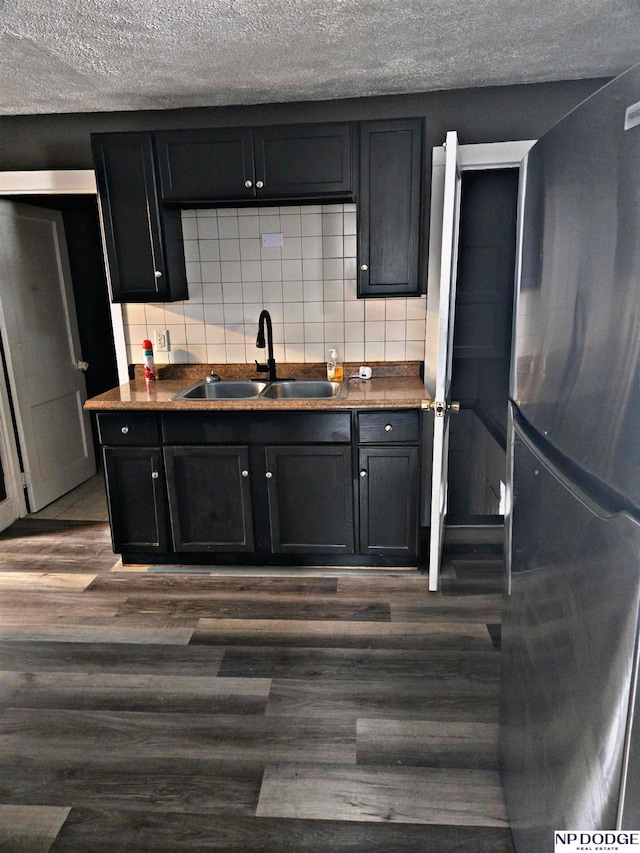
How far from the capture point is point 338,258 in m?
3.15

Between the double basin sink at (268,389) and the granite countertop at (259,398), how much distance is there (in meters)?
0.09

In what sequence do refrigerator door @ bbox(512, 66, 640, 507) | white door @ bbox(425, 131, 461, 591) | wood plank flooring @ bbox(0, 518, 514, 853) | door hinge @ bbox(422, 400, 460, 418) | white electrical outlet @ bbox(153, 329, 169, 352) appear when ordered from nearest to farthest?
refrigerator door @ bbox(512, 66, 640, 507) → wood plank flooring @ bbox(0, 518, 514, 853) → white door @ bbox(425, 131, 461, 591) → door hinge @ bbox(422, 400, 460, 418) → white electrical outlet @ bbox(153, 329, 169, 352)

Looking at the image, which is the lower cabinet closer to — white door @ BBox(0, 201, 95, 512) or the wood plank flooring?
the wood plank flooring

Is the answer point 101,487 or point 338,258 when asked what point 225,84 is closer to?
point 338,258

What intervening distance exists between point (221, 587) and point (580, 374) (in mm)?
2325

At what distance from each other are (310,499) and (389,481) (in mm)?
413

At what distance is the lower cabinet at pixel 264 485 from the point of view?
109 inches

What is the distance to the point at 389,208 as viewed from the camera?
2748 mm

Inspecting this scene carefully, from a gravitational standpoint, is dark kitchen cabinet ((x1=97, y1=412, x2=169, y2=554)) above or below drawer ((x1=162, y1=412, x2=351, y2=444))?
below

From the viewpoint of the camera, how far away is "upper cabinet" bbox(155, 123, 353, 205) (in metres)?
2.70

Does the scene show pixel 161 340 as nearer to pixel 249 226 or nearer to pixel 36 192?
pixel 249 226

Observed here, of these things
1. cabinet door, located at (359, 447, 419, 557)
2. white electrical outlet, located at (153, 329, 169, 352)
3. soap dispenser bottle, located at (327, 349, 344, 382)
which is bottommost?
cabinet door, located at (359, 447, 419, 557)

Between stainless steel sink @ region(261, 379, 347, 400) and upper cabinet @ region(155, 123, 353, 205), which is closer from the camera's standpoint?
upper cabinet @ region(155, 123, 353, 205)

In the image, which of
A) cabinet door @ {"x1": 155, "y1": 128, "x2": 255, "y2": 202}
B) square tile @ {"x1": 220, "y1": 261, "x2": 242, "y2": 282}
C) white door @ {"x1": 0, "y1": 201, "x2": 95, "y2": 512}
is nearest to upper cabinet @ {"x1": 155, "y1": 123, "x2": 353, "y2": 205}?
cabinet door @ {"x1": 155, "y1": 128, "x2": 255, "y2": 202}
